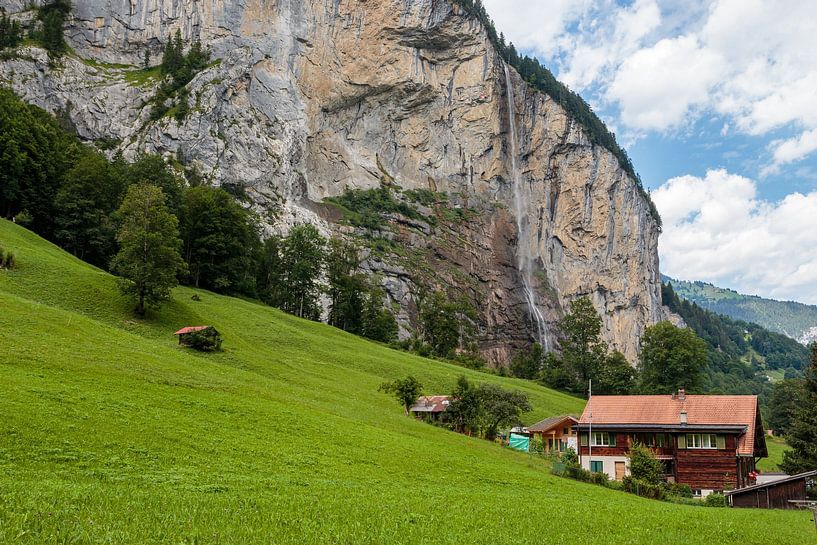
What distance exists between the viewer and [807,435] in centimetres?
5003

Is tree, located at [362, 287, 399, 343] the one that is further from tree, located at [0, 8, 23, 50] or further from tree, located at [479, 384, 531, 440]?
tree, located at [0, 8, 23, 50]

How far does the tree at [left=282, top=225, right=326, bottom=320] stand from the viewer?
88.1 meters

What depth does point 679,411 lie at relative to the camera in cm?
4725

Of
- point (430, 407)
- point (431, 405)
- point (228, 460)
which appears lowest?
point (228, 460)

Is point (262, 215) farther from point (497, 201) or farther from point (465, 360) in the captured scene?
point (497, 201)

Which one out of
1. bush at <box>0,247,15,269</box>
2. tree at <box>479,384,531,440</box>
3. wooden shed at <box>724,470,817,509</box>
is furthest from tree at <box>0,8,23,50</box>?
wooden shed at <box>724,470,817,509</box>

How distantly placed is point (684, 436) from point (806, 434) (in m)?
12.8

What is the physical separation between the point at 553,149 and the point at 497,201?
23766 mm

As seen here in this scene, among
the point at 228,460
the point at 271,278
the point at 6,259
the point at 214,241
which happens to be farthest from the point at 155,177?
the point at 228,460

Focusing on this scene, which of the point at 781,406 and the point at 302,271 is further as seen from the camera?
the point at 781,406

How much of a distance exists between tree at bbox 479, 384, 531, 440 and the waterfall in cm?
8977

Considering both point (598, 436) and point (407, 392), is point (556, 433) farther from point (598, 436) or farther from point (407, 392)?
point (407, 392)

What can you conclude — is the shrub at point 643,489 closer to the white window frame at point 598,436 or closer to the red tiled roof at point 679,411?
the red tiled roof at point 679,411

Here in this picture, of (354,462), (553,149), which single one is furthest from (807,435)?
(553,149)
